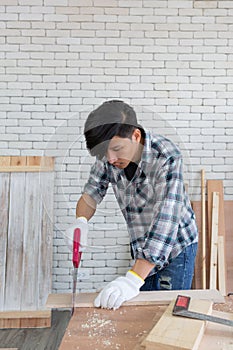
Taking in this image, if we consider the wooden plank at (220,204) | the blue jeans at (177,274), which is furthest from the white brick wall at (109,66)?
the blue jeans at (177,274)

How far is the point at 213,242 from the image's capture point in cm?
347

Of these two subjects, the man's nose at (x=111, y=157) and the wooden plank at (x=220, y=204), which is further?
the wooden plank at (x=220, y=204)

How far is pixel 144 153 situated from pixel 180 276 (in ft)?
2.05

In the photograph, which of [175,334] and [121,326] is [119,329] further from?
[175,334]

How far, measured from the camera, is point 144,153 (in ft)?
4.77

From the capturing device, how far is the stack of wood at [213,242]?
3.44m

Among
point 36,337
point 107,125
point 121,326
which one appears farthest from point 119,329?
point 36,337

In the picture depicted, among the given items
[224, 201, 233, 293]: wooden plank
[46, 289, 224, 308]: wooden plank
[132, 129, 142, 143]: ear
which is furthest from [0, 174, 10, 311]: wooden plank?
[132, 129, 142, 143]: ear

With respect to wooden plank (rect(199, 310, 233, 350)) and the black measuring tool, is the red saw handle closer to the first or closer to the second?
the black measuring tool

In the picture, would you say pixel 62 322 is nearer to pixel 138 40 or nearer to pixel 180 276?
pixel 180 276

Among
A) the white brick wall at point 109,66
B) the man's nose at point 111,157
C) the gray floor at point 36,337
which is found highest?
the white brick wall at point 109,66

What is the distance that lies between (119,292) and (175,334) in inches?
14.8

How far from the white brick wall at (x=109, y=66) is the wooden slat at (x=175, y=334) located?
2363 millimetres

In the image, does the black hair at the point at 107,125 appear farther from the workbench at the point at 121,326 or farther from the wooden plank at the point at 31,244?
the wooden plank at the point at 31,244
